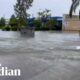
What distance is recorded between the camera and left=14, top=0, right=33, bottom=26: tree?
56.0 m

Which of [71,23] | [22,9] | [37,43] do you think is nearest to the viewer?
[37,43]

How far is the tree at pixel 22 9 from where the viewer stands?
56.0 metres

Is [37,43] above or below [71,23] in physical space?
above

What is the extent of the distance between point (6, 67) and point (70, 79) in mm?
2275

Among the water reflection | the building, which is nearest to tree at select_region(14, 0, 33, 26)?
the building

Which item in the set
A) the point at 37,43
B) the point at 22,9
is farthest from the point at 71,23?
the point at 37,43

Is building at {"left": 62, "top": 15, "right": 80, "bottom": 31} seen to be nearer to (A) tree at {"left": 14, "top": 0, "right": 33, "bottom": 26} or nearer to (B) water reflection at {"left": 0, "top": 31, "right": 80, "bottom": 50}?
(A) tree at {"left": 14, "top": 0, "right": 33, "bottom": 26}

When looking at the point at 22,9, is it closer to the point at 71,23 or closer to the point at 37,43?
the point at 71,23

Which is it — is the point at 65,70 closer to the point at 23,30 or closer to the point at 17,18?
the point at 23,30

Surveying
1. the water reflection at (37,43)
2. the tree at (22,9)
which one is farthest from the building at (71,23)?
the water reflection at (37,43)

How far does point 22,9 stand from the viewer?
56375 mm

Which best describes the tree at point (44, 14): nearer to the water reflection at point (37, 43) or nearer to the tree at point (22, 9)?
the tree at point (22, 9)

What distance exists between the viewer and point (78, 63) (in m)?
11.8

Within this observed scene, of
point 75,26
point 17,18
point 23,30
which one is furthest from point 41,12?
point 23,30
